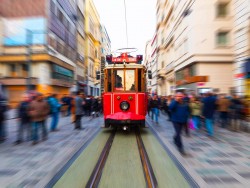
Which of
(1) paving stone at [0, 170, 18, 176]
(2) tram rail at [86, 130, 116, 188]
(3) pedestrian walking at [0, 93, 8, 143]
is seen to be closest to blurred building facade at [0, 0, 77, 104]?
(3) pedestrian walking at [0, 93, 8, 143]

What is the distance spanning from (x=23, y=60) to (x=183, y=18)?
15.9m

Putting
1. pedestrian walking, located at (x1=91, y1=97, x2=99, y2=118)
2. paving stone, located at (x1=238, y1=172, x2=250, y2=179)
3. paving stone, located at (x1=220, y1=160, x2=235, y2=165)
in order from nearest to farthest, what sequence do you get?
paving stone, located at (x1=238, y1=172, x2=250, y2=179), paving stone, located at (x1=220, y1=160, x2=235, y2=165), pedestrian walking, located at (x1=91, y1=97, x2=99, y2=118)

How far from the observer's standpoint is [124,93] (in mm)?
10438

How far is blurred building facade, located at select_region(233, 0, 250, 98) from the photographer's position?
12.1 metres

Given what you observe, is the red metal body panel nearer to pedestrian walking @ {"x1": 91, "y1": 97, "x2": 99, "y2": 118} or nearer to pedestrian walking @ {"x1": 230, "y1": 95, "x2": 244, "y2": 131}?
pedestrian walking @ {"x1": 230, "y1": 95, "x2": 244, "y2": 131}

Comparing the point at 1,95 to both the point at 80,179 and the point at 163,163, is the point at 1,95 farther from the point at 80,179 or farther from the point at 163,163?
the point at 163,163

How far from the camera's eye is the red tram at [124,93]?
10.2 m

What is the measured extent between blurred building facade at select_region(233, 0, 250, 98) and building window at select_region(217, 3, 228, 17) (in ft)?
23.0

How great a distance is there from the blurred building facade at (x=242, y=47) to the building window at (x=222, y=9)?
700 cm

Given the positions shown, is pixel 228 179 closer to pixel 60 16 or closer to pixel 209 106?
pixel 209 106

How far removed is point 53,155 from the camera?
661 centimetres

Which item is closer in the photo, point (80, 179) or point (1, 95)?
point (80, 179)

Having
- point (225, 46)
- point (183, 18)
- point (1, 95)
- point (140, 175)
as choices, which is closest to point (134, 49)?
point (1, 95)

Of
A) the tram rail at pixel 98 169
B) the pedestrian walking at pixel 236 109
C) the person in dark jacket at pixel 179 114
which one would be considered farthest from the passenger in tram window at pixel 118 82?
the pedestrian walking at pixel 236 109
